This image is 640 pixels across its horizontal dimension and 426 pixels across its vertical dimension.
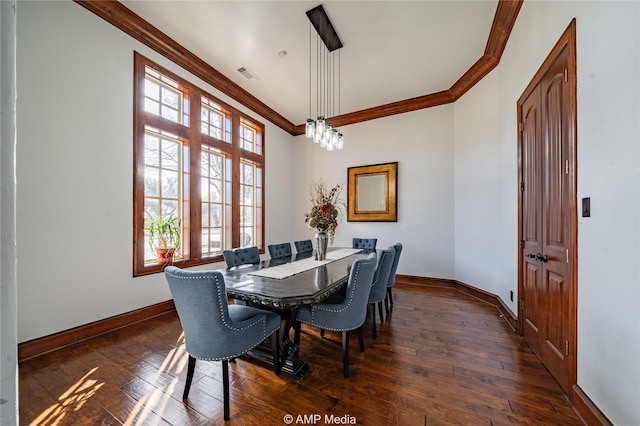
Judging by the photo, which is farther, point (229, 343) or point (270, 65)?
point (270, 65)

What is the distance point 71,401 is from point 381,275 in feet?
8.54

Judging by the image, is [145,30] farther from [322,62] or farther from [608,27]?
[608,27]

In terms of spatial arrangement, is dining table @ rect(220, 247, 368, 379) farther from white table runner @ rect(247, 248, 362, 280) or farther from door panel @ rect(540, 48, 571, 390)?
door panel @ rect(540, 48, 571, 390)

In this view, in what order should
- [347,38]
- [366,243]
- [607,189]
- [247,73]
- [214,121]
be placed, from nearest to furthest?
1. [607,189]
2. [347,38]
3. [247,73]
4. [214,121]
5. [366,243]

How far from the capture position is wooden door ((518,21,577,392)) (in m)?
1.71

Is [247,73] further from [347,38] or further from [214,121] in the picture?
[347,38]

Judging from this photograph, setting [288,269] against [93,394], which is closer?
[93,394]

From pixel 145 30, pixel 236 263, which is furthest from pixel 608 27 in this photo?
pixel 145 30

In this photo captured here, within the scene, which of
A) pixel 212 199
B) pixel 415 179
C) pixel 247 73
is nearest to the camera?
pixel 247 73

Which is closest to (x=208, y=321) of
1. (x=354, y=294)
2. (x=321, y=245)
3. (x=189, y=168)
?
(x=354, y=294)

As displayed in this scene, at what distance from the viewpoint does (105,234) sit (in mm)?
2695

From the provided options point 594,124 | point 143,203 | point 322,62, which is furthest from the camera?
point 322,62

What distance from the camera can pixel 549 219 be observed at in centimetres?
204

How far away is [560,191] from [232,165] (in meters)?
4.25
